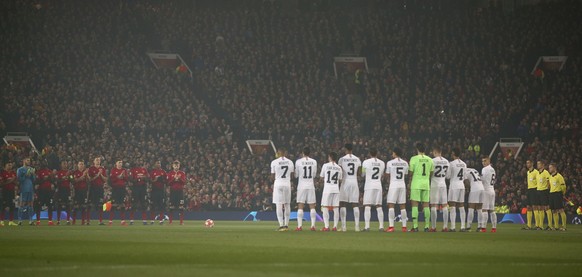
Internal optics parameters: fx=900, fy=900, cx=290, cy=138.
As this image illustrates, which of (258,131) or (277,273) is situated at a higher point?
(258,131)

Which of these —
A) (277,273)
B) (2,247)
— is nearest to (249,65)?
A: (2,247)

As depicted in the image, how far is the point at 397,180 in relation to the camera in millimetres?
31750

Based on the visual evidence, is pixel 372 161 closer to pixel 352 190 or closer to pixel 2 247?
pixel 352 190

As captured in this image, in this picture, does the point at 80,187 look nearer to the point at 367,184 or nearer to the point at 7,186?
the point at 7,186

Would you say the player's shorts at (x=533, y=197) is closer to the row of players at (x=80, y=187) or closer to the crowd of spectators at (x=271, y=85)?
the crowd of spectators at (x=271, y=85)

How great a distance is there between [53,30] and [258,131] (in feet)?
51.6

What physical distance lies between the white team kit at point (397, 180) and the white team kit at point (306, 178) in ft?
8.95

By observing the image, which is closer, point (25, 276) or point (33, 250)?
point (25, 276)

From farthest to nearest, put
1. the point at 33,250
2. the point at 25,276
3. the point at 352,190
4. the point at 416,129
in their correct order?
the point at 416,129 → the point at 352,190 → the point at 33,250 → the point at 25,276

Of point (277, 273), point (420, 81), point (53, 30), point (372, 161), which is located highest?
point (53, 30)

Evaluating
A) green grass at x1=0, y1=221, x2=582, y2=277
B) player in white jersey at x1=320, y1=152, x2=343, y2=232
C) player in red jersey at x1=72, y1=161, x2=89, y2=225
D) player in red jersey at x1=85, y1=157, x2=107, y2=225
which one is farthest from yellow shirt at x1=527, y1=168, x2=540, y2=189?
player in red jersey at x1=72, y1=161, x2=89, y2=225

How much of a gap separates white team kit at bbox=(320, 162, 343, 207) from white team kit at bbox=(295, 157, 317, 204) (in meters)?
0.60

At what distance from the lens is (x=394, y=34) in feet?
204

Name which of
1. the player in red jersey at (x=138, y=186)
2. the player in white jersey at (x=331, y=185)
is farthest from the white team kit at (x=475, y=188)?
the player in red jersey at (x=138, y=186)
